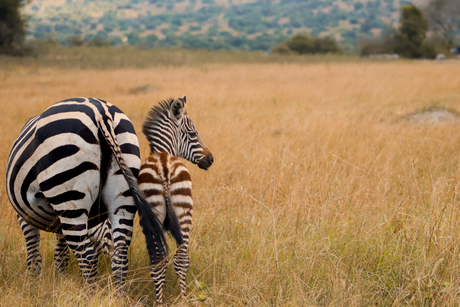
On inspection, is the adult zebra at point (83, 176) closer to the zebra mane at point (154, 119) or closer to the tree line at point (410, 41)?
the zebra mane at point (154, 119)

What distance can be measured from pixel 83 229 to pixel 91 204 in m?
0.16

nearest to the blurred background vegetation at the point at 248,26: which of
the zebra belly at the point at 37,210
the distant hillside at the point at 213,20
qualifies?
the distant hillside at the point at 213,20

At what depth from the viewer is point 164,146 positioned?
112 inches

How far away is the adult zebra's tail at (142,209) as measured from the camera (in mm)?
2135

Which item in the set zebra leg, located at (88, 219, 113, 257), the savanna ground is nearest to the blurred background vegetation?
the savanna ground

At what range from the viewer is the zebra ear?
2.82 meters

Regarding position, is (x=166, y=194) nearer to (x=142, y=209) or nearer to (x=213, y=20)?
(x=142, y=209)

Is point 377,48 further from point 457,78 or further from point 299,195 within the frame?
point 299,195

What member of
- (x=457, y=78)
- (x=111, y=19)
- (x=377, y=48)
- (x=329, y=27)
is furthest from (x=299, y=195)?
(x=111, y=19)

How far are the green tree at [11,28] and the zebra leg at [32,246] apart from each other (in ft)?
94.0

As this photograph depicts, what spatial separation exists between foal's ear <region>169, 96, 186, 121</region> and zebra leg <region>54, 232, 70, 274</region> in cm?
129

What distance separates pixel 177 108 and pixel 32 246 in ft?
4.85

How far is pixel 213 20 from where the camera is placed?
157 meters

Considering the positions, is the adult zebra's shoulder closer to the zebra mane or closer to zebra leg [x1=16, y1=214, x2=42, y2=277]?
the zebra mane
